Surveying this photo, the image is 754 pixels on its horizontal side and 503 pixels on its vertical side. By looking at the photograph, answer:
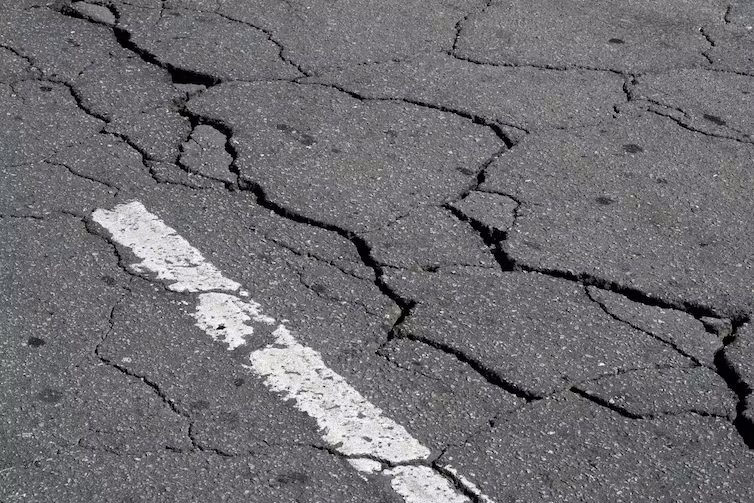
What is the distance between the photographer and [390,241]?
3.99 meters

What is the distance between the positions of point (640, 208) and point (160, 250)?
1.84 m

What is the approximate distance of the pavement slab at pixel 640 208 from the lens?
12.8 ft

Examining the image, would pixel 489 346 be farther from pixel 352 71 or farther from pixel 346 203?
pixel 352 71

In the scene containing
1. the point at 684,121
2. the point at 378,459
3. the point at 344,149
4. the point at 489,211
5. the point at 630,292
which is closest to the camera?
the point at 378,459

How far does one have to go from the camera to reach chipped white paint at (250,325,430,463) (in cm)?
307

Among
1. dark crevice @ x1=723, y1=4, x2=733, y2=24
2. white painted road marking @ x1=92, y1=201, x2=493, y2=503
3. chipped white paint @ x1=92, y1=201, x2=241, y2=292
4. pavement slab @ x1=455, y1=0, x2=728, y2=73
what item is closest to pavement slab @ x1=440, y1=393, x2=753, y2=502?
white painted road marking @ x1=92, y1=201, x2=493, y2=503

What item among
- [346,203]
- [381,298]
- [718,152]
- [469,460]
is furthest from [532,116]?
[469,460]

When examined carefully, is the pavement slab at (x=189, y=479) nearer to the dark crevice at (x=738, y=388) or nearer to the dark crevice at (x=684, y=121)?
the dark crevice at (x=738, y=388)

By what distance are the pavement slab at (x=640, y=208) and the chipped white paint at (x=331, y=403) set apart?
3.10ft

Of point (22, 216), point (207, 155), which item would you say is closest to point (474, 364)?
point (207, 155)

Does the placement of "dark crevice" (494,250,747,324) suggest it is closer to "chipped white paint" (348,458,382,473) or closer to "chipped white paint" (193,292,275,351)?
"chipped white paint" (193,292,275,351)

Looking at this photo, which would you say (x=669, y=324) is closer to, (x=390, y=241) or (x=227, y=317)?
(x=390, y=241)

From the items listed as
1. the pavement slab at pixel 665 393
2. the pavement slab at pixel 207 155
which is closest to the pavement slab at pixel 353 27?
the pavement slab at pixel 207 155

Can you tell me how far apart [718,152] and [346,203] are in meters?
1.71
